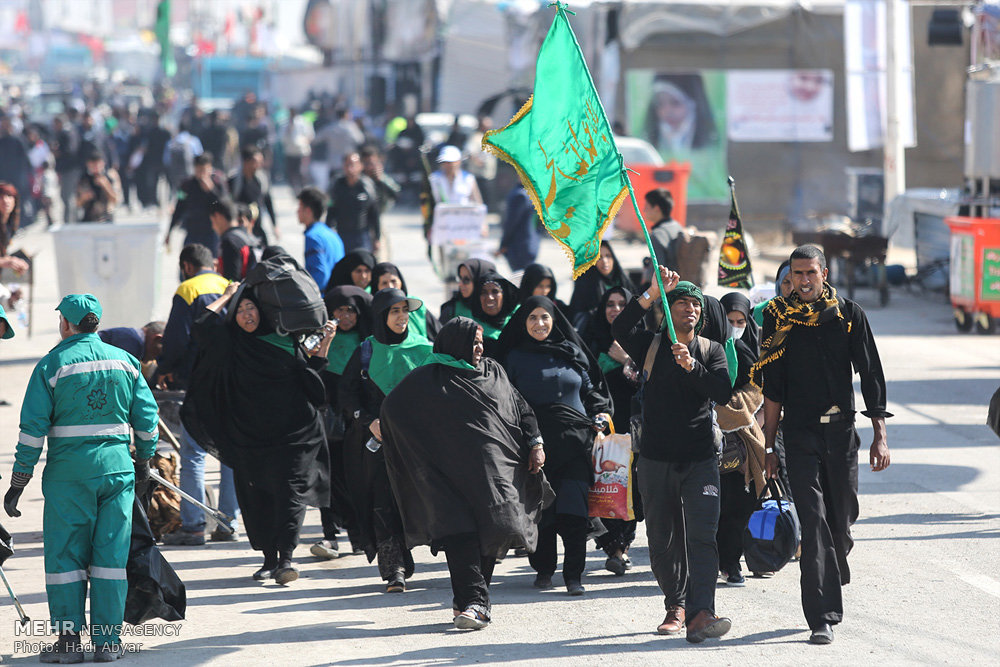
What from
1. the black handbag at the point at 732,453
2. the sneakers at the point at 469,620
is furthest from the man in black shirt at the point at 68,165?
the sneakers at the point at 469,620

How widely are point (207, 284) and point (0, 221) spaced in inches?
226

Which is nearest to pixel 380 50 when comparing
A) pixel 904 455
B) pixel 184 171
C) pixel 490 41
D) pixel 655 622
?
pixel 490 41

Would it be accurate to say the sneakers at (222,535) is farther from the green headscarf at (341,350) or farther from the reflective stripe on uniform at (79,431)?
the reflective stripe on uniform at (79,431)

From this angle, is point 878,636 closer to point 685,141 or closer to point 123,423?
point 123,423

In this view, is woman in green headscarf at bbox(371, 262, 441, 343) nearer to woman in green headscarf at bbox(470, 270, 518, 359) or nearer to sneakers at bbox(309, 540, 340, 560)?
woman in green headscarf at bbox(470, 270, 518, 359)

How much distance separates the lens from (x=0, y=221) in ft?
45.1

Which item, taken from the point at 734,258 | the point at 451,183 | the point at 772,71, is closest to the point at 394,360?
the point at 734,258

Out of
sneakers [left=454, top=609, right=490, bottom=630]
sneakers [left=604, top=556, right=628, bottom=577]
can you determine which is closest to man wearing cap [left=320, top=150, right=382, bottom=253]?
sneakers [left=604, top=556, right=628, bottom=577]

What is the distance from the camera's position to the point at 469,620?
6602 mm

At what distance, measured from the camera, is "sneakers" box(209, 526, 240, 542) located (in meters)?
8.54

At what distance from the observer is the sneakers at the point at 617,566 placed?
7629 mm

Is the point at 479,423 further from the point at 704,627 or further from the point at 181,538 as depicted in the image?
the point at 181,538

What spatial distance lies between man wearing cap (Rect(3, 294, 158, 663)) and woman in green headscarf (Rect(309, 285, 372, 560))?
1.90m

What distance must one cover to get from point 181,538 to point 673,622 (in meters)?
3.10
